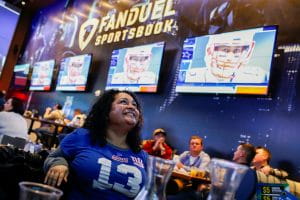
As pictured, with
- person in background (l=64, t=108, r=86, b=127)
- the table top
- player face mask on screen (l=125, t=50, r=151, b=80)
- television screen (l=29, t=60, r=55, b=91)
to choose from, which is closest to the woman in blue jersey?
the table top

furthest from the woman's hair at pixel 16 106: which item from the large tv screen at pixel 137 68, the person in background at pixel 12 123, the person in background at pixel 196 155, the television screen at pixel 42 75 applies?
the television screen at pixel 42 75

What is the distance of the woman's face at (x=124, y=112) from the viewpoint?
168 cm

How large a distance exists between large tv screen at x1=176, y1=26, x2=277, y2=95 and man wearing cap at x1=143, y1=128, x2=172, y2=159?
75cm

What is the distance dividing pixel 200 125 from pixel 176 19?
194 cm

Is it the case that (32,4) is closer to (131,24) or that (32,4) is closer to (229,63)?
(131,24)

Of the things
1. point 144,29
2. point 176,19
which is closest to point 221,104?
point 176,19

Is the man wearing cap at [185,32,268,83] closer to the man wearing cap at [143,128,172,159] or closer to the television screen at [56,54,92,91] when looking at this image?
the man wearing cap at [143,128,172,159]

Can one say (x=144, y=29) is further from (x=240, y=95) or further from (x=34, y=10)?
(x=34, y=10)

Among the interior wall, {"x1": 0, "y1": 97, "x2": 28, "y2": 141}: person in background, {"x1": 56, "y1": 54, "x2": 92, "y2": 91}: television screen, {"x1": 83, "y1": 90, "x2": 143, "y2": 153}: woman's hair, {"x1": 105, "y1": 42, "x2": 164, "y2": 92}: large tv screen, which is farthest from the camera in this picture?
{"x1": 56, "y1": 54, "x2": 92, "y2": 91}: television screen

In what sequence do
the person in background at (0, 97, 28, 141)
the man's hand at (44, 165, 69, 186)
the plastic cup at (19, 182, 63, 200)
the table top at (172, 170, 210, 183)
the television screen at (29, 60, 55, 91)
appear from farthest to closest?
the television screen at (29, 60, 55, 91)
the person in background at (0, 97, 28, 141)
the table top at (172, 170, 210, 183)
the man's hand at (44, 165, 69, 186)
the plastic cup at (19, 182, 63, 200)

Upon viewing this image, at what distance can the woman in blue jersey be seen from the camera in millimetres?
1470

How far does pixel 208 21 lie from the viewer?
5.04 meters

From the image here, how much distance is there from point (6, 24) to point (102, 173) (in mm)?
10906

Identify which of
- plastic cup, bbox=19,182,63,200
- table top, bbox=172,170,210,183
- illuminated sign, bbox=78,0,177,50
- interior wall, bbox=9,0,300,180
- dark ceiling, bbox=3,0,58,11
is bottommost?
table top, bbox=172,170,210,183
